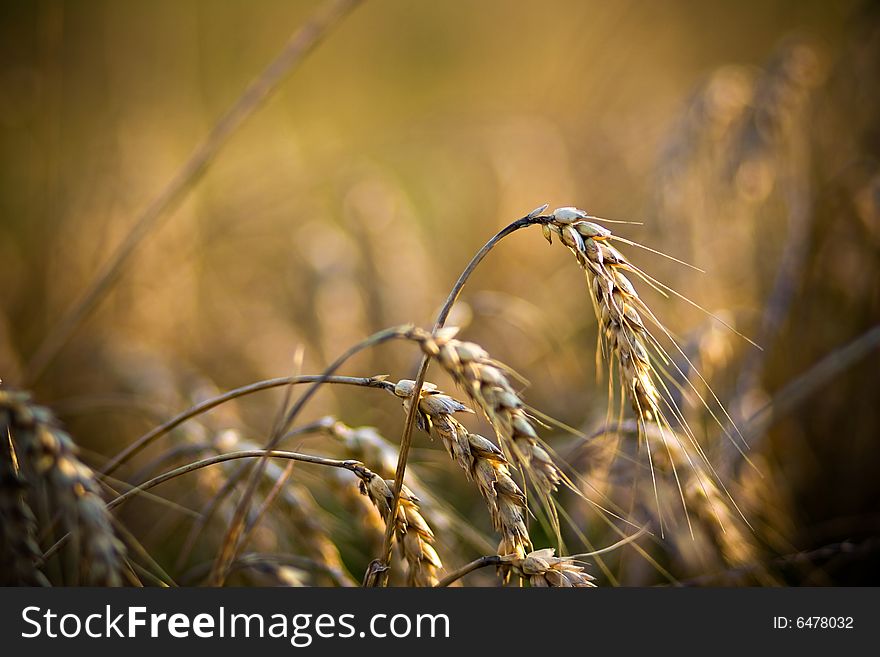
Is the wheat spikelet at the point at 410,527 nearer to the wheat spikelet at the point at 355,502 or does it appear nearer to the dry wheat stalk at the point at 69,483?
the wheat spikelet at the point at 355,502

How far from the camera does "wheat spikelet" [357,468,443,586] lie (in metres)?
0.95

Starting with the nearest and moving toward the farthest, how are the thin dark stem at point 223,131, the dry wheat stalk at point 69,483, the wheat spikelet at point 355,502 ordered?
1. the dry wheat stalk at point 69,483
2. the wheat spikelet at point 355,502
3. the thin dark stem at point 223,131

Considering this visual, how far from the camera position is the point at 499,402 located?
0.84m

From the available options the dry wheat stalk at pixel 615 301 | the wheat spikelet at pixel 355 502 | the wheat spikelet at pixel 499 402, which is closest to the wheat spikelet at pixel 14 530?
the wheat spikelet at pixel 355 502

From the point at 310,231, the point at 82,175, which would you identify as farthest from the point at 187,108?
the point at 310,231

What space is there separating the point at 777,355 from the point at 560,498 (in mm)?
952

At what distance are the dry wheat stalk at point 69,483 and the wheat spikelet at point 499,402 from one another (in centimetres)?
46

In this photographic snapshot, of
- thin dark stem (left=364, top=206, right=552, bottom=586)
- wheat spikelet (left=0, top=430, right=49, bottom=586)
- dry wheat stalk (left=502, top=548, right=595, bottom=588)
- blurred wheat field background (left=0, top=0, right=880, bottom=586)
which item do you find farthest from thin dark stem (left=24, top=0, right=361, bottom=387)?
dry wheat stalk (left=502, top=548, right=595, bottom=588)

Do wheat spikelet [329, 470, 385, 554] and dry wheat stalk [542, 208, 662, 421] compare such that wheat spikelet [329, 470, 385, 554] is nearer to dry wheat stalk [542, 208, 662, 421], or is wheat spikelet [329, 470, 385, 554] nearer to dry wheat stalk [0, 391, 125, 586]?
dry wheat stalk [0, 391, 125, 586]

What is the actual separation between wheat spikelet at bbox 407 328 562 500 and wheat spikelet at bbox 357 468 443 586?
0.67 ft

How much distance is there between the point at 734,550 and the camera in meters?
1.26

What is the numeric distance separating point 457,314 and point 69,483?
53.5 inches

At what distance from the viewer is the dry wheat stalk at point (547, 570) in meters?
0.91

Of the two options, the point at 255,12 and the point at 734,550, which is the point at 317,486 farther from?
the point at 255,12
